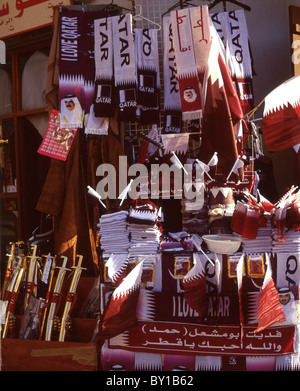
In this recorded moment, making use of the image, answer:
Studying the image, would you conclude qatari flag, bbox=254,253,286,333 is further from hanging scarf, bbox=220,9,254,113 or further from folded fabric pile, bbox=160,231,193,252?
hanging scarf, bbox=220,9,254,113

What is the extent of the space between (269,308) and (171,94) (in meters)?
2.04

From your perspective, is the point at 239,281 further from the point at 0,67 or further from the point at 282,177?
the point at 0,67

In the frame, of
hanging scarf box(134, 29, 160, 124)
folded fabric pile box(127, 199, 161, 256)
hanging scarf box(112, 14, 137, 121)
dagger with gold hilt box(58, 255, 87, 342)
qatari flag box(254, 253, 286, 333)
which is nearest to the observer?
qatari flag box(254, 253, 286, 333)

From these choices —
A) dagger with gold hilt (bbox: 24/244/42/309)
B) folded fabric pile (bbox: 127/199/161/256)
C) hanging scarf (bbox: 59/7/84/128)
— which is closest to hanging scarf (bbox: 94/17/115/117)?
hanging scarf (bbox: 59/7/84/128)

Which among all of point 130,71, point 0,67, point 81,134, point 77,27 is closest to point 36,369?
point 81,134

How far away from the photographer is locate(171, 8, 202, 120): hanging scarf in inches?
137

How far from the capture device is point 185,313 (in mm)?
2863

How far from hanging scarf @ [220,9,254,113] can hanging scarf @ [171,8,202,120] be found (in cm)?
40

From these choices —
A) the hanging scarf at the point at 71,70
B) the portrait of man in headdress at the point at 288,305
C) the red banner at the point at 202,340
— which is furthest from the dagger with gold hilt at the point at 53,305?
the portrait of man in headdress at the point at 288,305

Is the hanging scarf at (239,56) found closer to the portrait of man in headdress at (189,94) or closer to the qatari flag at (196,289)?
the portrait of man in headdress at (189,94)

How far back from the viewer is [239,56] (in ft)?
12.3

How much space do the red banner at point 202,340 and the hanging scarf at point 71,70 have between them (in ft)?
6.39

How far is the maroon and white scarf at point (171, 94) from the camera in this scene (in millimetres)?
3781

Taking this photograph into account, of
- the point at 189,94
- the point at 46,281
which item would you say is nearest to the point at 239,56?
the point at 189,94
